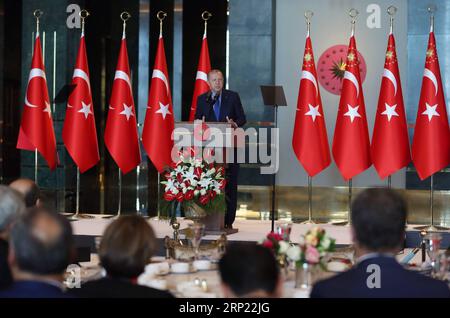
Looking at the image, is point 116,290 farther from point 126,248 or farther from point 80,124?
point 80,124

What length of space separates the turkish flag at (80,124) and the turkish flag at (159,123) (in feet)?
2.05

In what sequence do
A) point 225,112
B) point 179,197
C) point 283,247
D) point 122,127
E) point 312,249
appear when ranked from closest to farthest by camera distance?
point 312,249
point 283,247
point 179,197
point 225,112
point 122,127

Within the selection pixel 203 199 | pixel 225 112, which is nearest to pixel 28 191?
pixel 203 199

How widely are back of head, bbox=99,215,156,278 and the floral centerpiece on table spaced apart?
371 cm

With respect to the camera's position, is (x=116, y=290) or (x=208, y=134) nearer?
(x=116, y=290)

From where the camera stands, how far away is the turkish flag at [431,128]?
7.94 metres

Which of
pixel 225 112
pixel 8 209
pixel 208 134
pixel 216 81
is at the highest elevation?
pixel 216 81

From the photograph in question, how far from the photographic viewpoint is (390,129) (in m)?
8.06

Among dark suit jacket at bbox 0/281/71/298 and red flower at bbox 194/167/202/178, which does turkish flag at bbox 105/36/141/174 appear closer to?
red flower at bbox 194/167/202/178

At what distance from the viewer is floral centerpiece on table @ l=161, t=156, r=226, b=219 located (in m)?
6.52

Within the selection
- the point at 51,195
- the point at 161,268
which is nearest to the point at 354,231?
the point at 161,268

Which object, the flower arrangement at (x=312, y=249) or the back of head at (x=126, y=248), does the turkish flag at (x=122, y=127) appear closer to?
the flower arrangement at (x=312, y=249)

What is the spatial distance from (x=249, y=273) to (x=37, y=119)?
21.5ft

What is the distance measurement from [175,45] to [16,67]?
7.37ft
